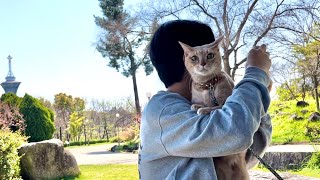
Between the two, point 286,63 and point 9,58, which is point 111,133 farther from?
point 286,63

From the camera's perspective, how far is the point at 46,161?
7.58m

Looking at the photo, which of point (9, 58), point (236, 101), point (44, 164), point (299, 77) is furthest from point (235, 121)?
point (9, 58)

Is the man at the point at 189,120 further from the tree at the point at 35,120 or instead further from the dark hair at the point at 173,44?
the tree at the point at 35,120

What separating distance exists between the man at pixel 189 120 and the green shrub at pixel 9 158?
5654 mm

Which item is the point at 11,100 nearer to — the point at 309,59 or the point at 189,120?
the point at 309,59

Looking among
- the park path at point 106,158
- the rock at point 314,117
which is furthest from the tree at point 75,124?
the rock at point 314,117

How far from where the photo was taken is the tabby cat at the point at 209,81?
3.22 feet

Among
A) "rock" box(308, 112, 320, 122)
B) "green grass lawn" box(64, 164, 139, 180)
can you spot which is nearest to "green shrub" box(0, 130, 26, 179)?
"green grass lawn" box(64, 164, 139, 180)

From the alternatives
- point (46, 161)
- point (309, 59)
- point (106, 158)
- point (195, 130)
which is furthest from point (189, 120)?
point (309, 59)

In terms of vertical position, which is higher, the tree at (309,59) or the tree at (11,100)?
the tree at (309,59)

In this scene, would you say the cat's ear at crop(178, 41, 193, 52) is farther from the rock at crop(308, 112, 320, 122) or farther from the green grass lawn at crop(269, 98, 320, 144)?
the rock at crop(308, 112, 320, 122)

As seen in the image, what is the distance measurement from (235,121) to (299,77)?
1507cm

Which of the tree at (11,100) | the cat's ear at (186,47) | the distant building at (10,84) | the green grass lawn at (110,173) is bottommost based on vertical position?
the green grass lawn at (110,173)

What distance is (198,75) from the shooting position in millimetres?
1011
